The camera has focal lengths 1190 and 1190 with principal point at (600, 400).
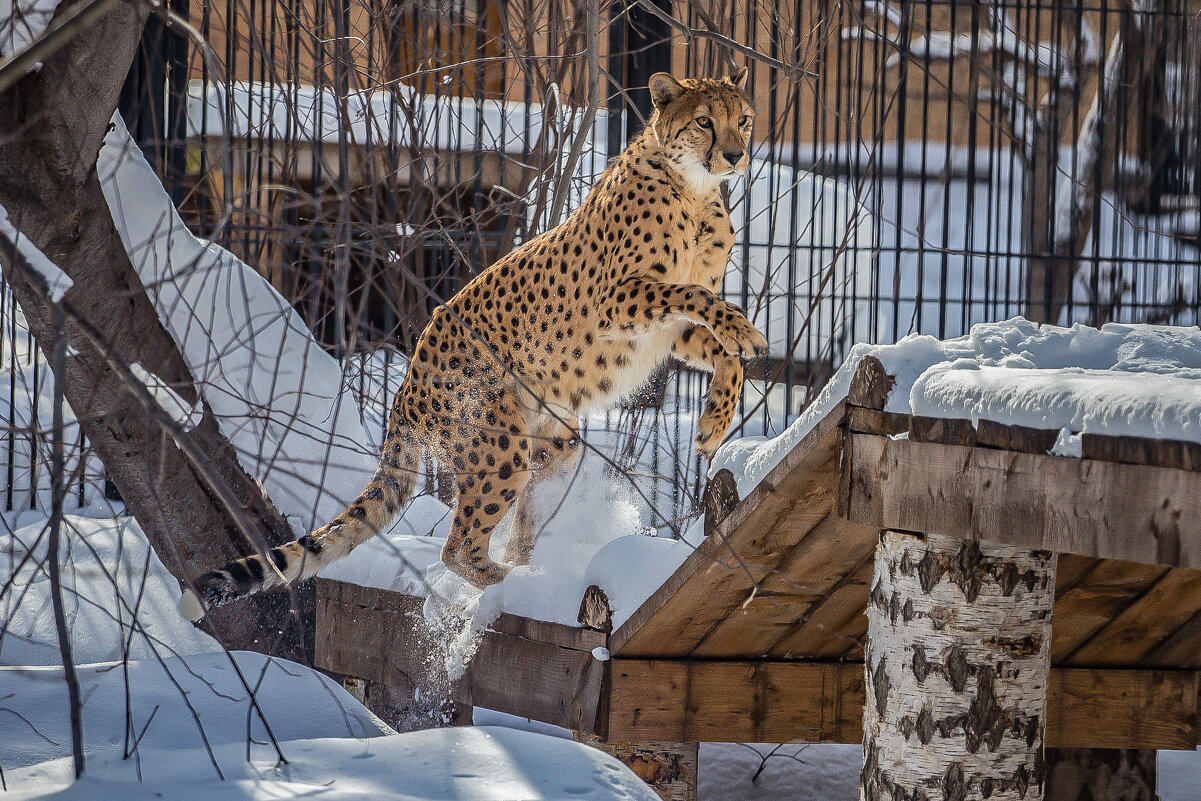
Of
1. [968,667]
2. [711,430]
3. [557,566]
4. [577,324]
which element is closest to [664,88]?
[577,324]

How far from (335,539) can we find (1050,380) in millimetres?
2402

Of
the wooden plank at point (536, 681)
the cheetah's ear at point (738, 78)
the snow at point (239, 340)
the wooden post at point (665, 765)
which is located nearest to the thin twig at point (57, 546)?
the wooden plank at point (536, 681)

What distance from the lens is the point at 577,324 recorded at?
13.2ft

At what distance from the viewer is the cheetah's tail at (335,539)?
124 inches

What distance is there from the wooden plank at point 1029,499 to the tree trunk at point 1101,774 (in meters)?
2.10

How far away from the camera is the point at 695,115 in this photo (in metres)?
3.94

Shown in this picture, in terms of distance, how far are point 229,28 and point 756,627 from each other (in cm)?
263

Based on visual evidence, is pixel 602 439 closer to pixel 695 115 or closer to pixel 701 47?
pixel 695 115

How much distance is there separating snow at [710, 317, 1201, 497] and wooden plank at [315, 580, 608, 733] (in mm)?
1026

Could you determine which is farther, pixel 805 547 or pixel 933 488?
pixel 805 547

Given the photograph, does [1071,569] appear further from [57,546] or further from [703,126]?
[57,546]

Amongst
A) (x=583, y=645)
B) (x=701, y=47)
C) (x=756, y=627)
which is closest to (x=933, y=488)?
(x=756, y=627)

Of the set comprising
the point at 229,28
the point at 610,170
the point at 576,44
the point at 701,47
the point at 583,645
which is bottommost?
the point at 583,645

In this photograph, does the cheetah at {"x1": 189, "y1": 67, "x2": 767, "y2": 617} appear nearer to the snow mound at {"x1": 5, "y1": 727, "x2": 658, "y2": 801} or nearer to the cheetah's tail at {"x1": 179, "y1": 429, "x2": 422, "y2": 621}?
the cheetah's tail at {"x1": 179, "y1": 429, "x2": 422, "y2": 621}
